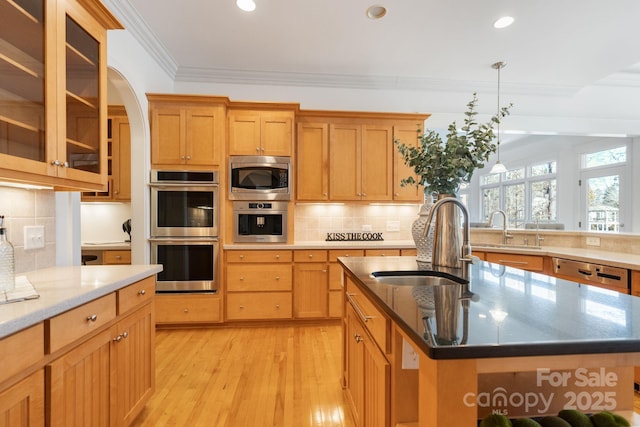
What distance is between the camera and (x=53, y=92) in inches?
57.1

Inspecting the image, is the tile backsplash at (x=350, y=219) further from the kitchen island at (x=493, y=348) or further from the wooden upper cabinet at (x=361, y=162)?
the kitchen island at (x=493, y=348)

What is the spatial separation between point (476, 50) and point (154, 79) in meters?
3.58

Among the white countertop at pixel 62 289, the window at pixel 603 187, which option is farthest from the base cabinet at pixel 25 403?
the window at pixel 603 187

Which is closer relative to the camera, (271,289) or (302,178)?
(271,289)

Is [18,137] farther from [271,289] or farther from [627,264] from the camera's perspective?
[627,264]

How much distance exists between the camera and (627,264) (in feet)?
7.52

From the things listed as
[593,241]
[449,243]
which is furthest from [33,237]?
[593,241]

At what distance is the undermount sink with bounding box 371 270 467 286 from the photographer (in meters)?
1.54

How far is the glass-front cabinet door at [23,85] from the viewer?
1271 mm

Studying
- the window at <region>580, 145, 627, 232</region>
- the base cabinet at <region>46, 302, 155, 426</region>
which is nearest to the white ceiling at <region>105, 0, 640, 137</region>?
the window at <region>580, 145, 627, 232</region>

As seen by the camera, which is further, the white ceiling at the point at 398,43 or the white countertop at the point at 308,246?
the white countertop at the point at 308,246

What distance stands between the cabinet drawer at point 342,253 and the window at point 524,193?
4083mm

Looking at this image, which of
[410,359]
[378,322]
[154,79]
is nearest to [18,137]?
[378,322]

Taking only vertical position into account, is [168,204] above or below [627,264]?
above
